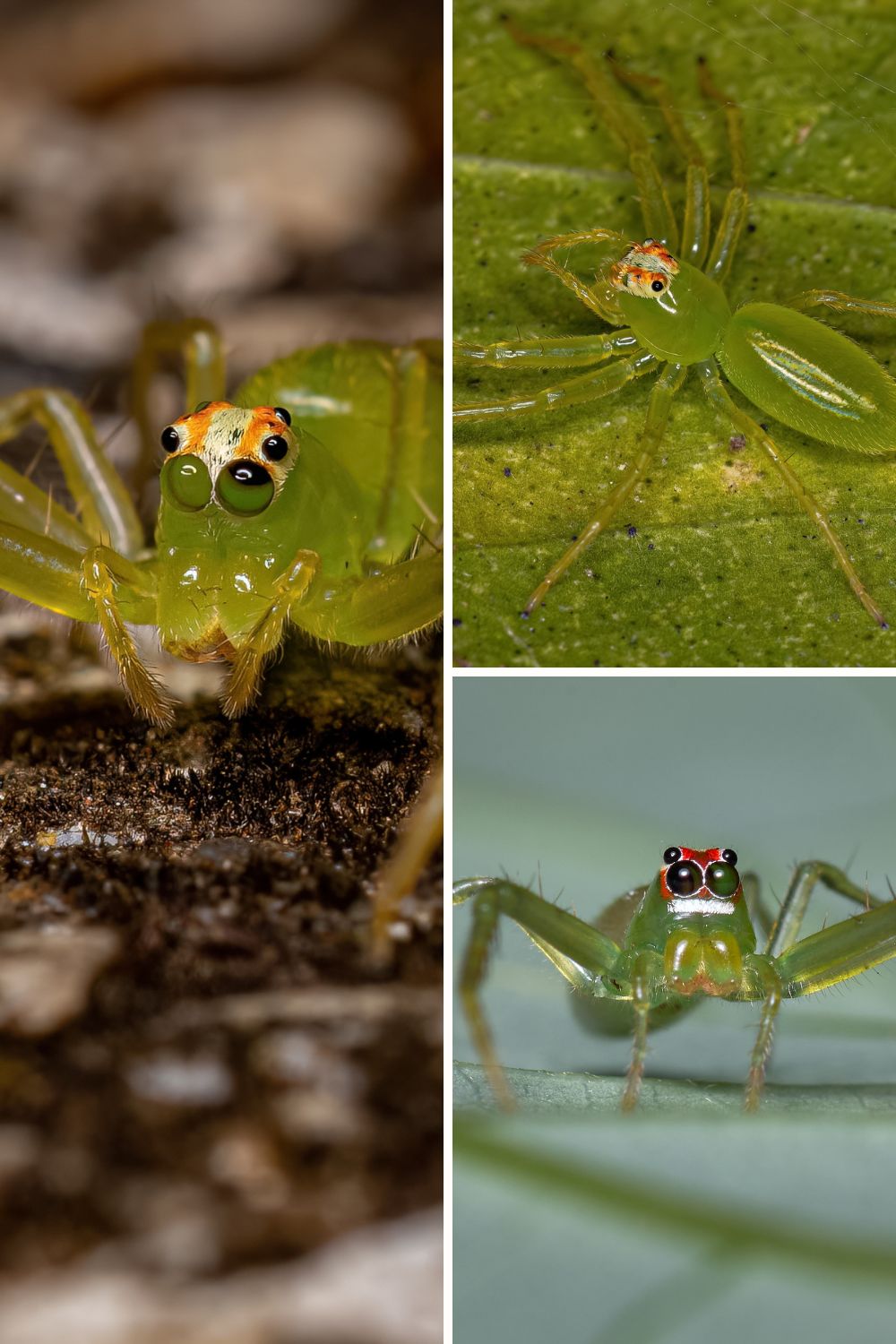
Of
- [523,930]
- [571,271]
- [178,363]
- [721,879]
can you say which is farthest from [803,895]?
[178,363]

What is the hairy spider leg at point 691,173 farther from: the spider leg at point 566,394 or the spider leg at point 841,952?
the spider leg at point 841,952

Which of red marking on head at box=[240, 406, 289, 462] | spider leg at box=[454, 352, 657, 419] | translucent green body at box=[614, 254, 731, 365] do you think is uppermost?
translucent green body at box=[614, 254, 731, 365]

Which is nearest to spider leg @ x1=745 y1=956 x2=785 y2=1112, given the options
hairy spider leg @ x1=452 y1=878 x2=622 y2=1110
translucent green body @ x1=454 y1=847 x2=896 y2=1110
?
translucent green body @ x1=454 y1=847 x2=896 y2=1110

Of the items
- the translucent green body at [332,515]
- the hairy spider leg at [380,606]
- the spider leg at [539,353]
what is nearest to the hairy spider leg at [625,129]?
the spider leg at [539,353]

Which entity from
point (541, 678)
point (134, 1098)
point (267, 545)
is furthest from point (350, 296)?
point (134, 1098)

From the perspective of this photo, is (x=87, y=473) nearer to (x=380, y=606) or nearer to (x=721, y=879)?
(x=380, y=606)

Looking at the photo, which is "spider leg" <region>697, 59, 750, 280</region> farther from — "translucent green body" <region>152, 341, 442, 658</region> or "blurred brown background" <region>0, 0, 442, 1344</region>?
"blurred brown background" <region>0, 0, 442, 1344</region>

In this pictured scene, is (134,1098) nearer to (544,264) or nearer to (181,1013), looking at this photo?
(181,1013)
